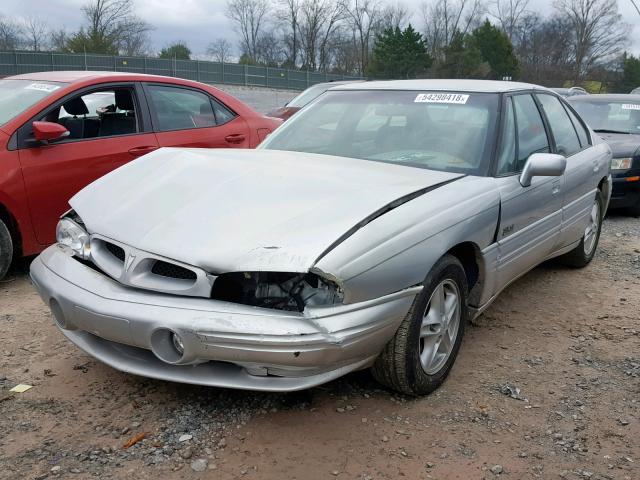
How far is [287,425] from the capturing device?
2.62 meters

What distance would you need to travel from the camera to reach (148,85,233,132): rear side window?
17.1ft

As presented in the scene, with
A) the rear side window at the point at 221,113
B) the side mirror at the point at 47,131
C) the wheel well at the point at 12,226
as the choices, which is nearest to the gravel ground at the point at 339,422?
the wheel well at the point at 12,226

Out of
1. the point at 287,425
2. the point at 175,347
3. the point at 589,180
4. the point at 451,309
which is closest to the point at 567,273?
the point at 589,180

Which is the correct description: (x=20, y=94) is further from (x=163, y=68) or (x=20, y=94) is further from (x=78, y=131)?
(x=163, y=68)

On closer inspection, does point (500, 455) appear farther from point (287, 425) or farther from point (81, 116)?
point (81, 116)

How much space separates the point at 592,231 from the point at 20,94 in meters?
4.76

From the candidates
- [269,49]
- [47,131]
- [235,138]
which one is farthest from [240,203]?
[269,49]

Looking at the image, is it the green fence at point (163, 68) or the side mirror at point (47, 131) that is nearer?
the side mirror at point (47, 131)

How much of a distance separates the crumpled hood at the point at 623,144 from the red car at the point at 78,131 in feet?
14.5

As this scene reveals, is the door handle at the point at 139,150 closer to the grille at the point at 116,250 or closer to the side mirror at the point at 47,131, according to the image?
the side mirror at the point at 47,131

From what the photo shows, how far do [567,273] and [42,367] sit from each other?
3.99 metres

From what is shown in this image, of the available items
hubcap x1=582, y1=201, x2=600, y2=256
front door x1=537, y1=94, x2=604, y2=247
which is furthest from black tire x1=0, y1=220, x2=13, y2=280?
hubcap x1=582, y1=201, x2=600, y2=256

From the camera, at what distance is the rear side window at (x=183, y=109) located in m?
5.21

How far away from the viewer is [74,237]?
293cm
